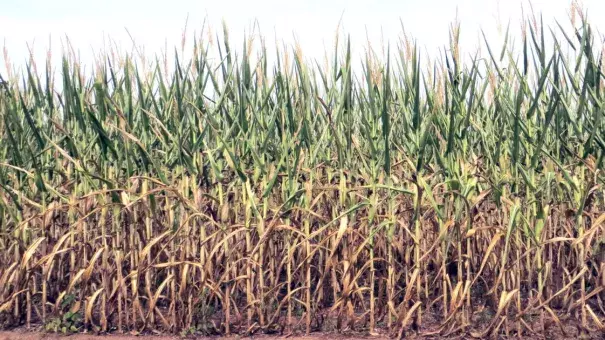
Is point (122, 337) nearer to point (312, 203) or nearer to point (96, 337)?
point (96, 337)

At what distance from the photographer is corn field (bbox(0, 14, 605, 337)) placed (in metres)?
4.48

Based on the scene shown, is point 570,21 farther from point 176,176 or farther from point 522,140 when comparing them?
point 176,176

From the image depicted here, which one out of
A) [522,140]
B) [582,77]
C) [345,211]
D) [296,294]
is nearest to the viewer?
[345,211]

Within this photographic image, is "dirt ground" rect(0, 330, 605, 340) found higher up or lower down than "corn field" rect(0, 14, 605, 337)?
lower down

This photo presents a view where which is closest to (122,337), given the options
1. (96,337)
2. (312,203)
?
(96,337)

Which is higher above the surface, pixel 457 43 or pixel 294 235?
pixel 457 43

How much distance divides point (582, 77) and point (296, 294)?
2.59 metres

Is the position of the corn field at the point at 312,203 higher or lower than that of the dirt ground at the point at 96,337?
higher

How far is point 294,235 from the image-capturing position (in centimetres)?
498

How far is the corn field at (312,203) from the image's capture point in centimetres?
448

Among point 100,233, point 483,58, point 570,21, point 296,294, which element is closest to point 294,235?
point 296,294

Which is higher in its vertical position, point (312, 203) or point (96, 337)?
point (312, 203)

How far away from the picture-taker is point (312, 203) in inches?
180

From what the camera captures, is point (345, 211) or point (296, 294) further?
point (296, 294)
